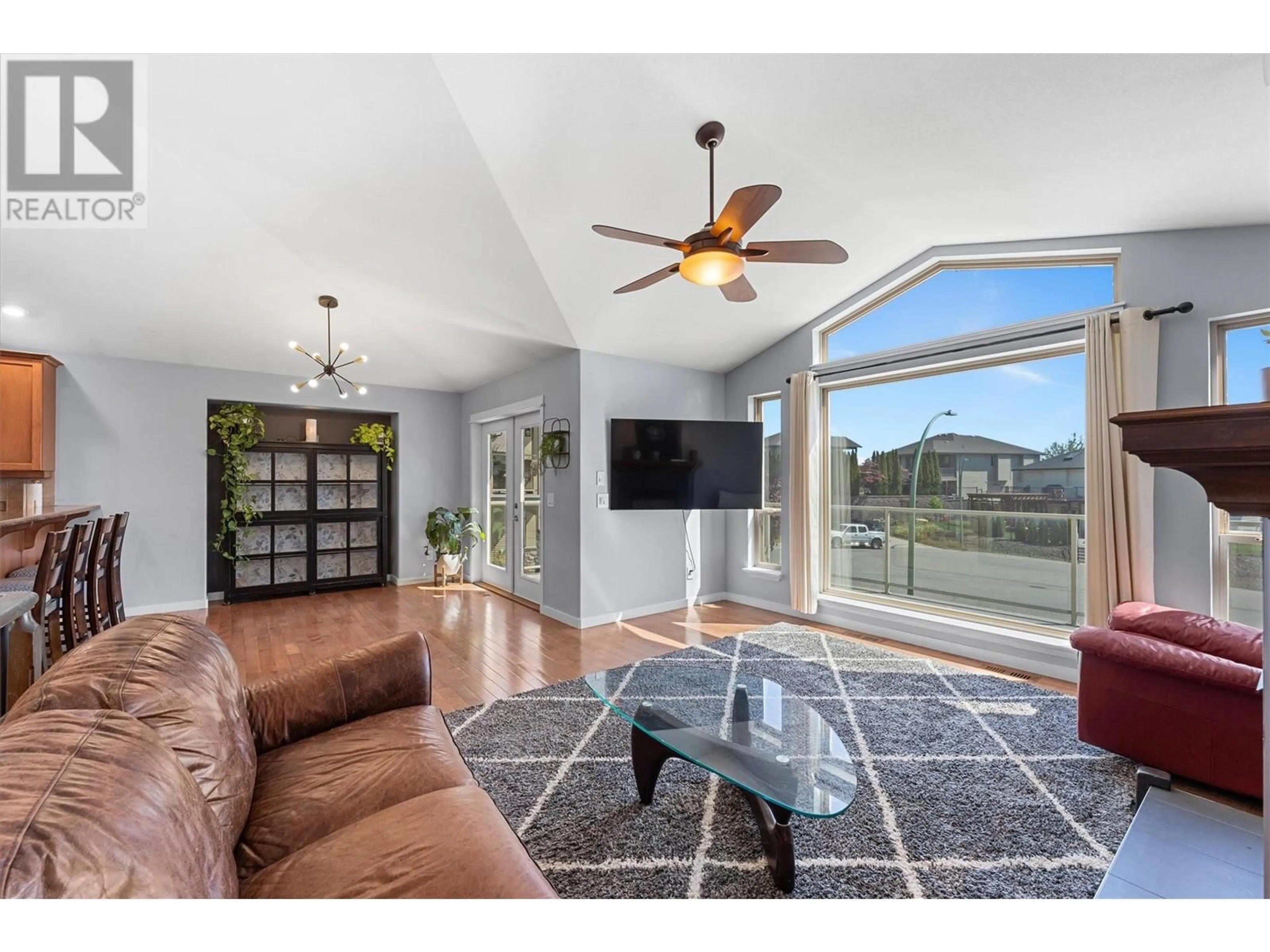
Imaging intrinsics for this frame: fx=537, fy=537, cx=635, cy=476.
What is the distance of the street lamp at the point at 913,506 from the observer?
14.4ft

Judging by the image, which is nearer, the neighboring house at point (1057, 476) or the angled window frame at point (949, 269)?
the angled window frame at point (949, 269)

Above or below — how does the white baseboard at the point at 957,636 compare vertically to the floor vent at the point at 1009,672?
above

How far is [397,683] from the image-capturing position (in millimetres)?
1917

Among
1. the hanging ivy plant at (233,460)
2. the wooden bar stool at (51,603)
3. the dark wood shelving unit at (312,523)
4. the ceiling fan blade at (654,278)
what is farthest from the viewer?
the dark wood shelving unit at (312,523)

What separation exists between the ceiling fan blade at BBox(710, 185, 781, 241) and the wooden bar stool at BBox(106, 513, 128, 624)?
445 centimetres

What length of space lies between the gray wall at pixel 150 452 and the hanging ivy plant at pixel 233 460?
0.15m

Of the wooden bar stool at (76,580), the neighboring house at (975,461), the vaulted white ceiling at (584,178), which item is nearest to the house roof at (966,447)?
the neighboring house at (975,461)

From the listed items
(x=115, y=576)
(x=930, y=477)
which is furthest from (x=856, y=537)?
(x=115, y=576)

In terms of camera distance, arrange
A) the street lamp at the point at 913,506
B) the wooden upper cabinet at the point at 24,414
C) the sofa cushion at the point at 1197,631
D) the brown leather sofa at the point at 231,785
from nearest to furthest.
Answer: the brown leather sofa at the point at 231,785, the sofa cushion at the point at 1197,631, the wooden upper cabinet at the point at 24,414, the street lamp at the point at 913,506

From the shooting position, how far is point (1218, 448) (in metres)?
0.63

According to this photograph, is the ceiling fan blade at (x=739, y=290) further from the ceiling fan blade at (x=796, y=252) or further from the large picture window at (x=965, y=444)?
the large picture window at (x=965, y=444)

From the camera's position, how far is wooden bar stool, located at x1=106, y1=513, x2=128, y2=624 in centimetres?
380
